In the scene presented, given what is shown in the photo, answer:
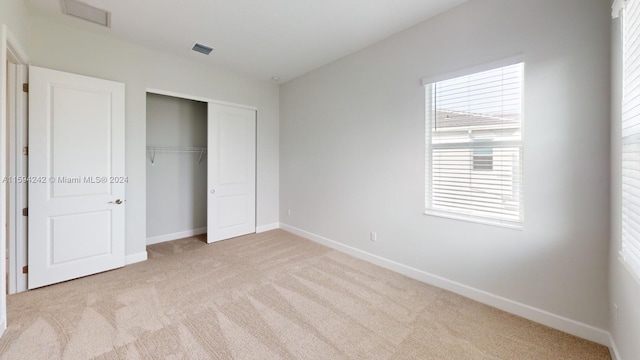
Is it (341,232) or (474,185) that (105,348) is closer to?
(341,232)

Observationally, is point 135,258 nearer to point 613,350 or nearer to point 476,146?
point 476,146

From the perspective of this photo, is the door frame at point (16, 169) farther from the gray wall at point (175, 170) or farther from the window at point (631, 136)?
the window at point (631, 136)

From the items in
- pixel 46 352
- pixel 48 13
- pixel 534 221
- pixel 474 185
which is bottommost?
pixel 46 352

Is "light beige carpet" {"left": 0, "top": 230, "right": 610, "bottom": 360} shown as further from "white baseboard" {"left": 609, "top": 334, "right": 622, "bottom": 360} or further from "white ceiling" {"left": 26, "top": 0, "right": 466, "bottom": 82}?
"white ceiling" {"left": 26, "top": 0, "right": 466, "bottom": 82}

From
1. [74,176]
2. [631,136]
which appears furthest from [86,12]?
[631,136]

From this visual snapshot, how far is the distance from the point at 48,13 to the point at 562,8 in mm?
4769

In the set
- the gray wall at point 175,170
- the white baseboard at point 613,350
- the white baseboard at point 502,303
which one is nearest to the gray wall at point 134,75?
the gray wall at point 175,170

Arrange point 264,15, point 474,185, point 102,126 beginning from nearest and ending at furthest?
point 474,185
point 264,15
point 102,126

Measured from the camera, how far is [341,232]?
377 centimetres

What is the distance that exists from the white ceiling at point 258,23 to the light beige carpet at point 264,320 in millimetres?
2863

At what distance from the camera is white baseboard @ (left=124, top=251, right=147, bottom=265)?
3.20 m

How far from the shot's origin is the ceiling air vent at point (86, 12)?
8.02 feet

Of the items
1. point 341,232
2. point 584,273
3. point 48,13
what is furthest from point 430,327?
point 48,13

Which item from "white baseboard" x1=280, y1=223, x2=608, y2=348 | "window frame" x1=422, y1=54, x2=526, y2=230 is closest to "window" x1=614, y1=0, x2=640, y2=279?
"window frame" x1=422, y1=54, x2=526, y2=230
